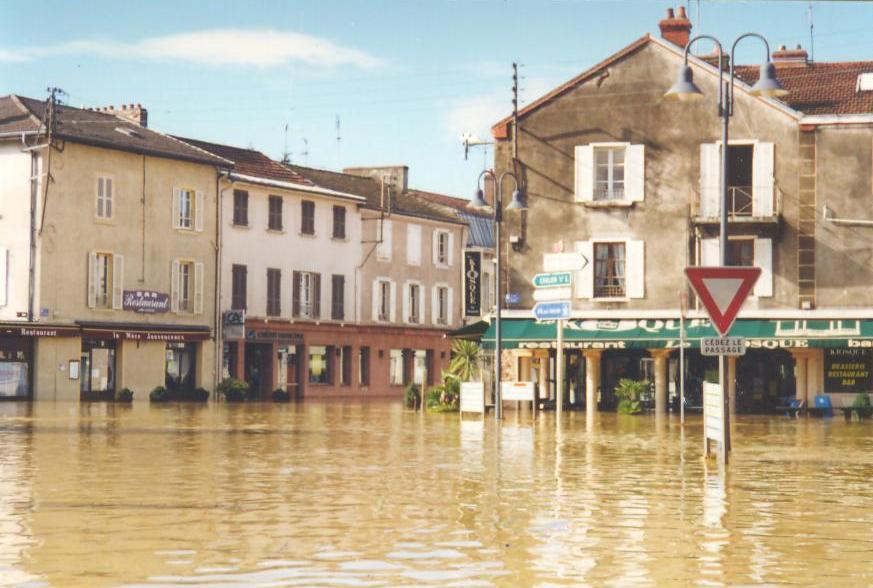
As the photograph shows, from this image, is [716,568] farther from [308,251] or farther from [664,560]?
[308,251]

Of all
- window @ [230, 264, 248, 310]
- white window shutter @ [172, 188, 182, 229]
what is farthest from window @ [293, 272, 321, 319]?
white window shutter @ [172, 188, 182, 229]

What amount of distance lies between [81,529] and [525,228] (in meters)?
34.5

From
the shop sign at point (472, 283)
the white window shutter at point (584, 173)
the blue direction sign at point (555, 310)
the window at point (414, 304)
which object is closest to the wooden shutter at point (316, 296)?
the window at point (414, 304)

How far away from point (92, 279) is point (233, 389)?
21.9 ft

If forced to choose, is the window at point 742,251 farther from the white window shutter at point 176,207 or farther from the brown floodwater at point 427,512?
the white window shutter at point 176,207

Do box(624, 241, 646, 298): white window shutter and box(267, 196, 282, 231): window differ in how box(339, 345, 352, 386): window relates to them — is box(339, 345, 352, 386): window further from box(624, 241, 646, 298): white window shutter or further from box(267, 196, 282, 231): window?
box(624, 241, 646, 298): white window shutter

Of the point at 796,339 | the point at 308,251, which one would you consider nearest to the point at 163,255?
the point at 308,251

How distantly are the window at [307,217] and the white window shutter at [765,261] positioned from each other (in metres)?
26.7

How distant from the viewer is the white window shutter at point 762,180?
42812mm

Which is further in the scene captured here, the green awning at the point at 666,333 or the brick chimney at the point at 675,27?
the brick chimney at the point at 675,27

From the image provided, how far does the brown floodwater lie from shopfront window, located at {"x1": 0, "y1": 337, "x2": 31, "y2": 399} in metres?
27.4

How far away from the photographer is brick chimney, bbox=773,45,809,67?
48.2m

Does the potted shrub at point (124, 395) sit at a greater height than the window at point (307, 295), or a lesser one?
lesser

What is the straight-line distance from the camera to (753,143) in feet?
141
